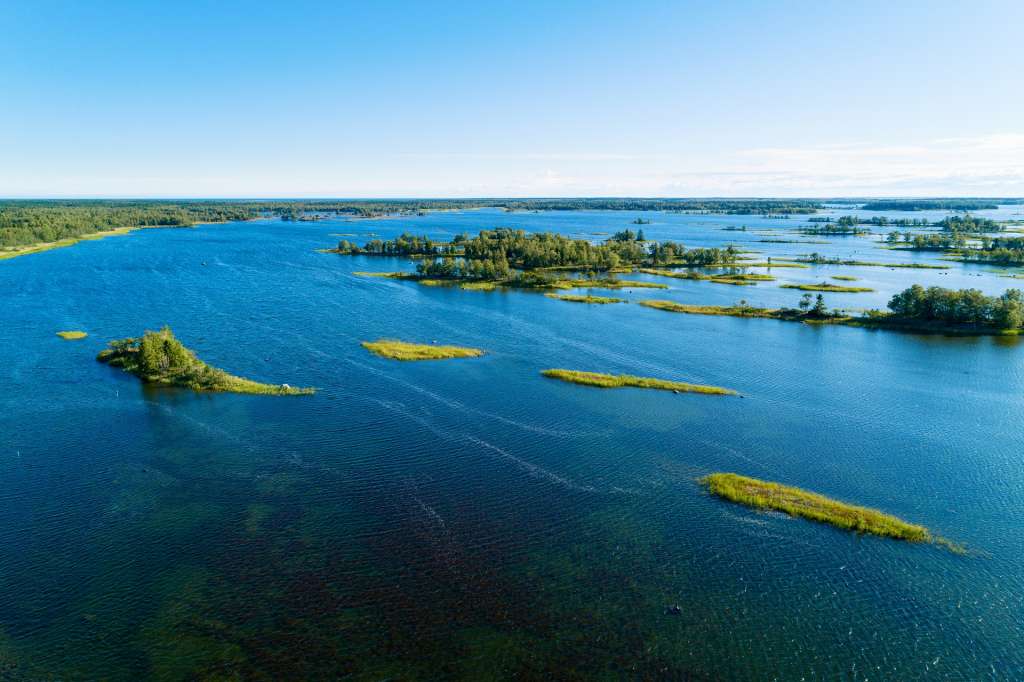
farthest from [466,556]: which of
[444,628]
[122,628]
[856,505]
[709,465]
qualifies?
[856,505]

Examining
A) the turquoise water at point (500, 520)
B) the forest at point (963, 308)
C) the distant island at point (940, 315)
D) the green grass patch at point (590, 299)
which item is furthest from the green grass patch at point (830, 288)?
the turquoise water at point (500, 520)

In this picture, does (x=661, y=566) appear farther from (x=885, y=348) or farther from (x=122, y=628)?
(x=885, y=348)

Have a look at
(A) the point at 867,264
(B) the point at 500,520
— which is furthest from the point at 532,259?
(B) the point at 500,520

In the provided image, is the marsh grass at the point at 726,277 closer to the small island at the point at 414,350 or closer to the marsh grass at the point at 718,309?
the marsh grass at the point at 718,309

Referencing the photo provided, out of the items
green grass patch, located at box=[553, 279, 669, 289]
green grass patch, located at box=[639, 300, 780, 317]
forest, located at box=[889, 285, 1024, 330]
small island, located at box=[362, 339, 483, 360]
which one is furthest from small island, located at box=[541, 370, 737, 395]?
green grass patch, located at box=[553, 279, 669, 289]

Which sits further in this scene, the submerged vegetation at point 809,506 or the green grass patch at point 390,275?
the green grass patch at point 390,275

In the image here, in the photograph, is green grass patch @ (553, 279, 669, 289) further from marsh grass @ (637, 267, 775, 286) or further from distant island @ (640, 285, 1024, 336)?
distant island @ (640, 285, 1024, 336)
